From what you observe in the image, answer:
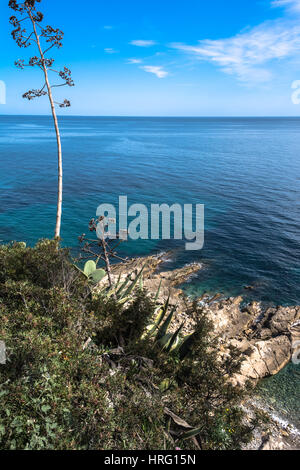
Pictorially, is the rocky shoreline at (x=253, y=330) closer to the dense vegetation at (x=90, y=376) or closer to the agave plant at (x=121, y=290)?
the agave plant at (x=121, y=290)

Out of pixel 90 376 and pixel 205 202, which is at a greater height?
pixel 205 202

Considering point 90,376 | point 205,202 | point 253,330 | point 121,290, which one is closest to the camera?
point 90,376

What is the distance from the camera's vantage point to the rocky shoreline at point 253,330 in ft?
33.3

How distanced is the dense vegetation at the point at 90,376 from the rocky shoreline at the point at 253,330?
2.60 meters

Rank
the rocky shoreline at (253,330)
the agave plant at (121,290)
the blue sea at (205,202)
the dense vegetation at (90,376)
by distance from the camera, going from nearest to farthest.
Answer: the dense vegetation at (90,376)
the rocky shoreline at (253,330)
the agave plant at (121,290)
the blue sea at (205,202)

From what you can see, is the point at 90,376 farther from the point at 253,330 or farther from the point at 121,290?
the point at 253,330

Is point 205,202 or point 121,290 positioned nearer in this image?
point 121,290

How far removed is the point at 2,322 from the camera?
23.4ft

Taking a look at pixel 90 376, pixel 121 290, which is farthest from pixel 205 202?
pixel 90 376

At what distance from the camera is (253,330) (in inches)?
624

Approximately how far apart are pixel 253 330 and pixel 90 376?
12.1 metres

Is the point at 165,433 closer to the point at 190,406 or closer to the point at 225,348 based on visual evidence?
the point at 190,406

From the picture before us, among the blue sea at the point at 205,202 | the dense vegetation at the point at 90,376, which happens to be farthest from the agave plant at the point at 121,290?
the blue sea at the point at 205,202

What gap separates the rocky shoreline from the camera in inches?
399
